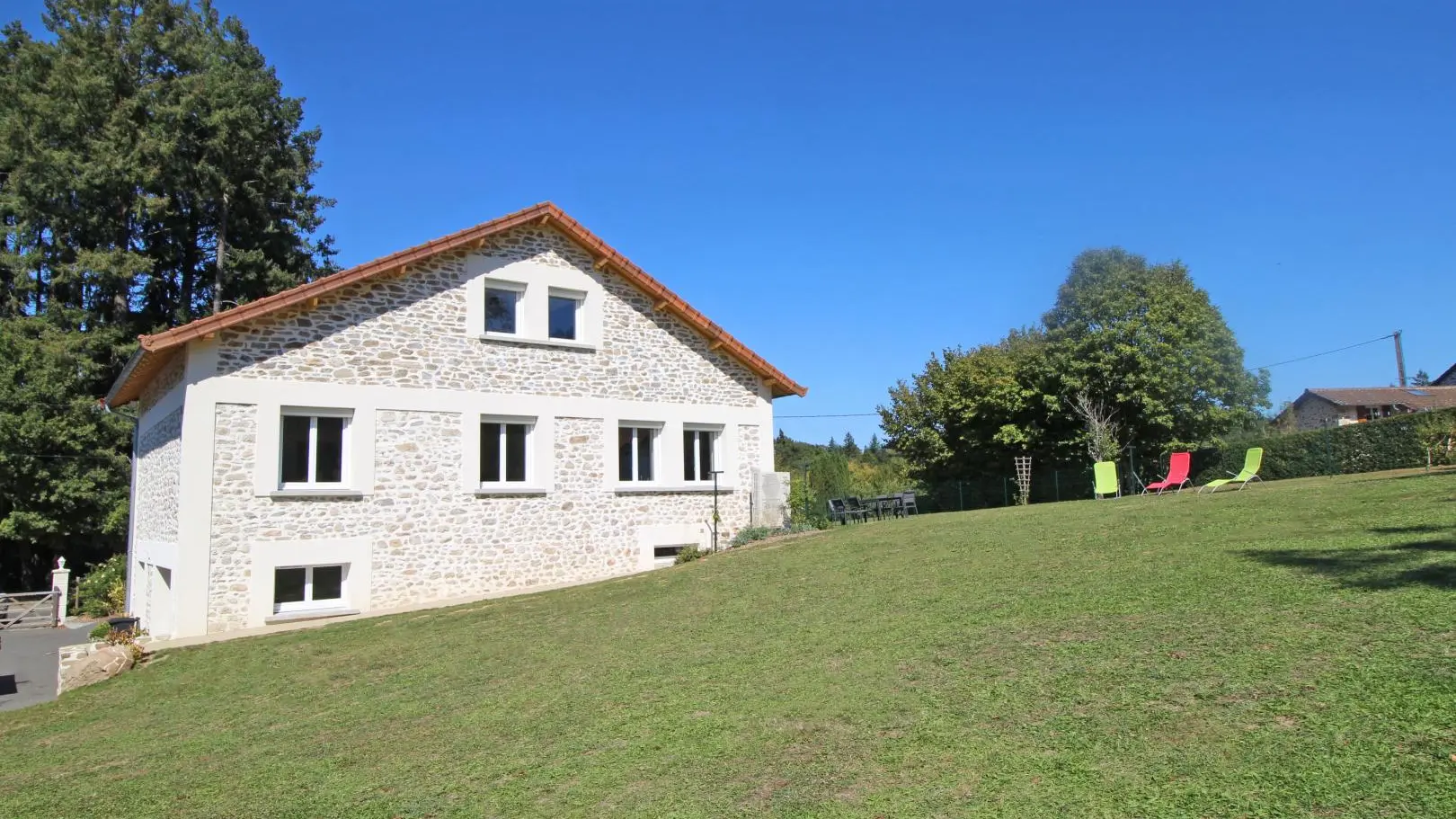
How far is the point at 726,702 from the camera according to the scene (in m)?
6.54

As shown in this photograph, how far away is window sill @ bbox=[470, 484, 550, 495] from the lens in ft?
54.3

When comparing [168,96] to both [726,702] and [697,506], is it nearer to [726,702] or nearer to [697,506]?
[697,506]

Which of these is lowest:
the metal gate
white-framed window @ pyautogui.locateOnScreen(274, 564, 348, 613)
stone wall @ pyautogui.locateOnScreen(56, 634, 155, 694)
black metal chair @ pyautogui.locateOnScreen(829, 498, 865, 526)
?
the metal gate

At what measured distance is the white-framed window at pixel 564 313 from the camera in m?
18.0

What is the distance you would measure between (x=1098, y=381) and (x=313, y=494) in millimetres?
26198

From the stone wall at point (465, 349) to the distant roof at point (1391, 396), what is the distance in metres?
48.0

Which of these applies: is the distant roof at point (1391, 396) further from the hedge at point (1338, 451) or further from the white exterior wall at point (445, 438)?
the white exterior wall at point (445, 438)

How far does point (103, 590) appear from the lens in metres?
26.9

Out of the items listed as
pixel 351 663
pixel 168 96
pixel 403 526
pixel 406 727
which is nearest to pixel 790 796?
pixel 406 727

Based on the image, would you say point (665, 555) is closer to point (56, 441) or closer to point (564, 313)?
point (564, 313)

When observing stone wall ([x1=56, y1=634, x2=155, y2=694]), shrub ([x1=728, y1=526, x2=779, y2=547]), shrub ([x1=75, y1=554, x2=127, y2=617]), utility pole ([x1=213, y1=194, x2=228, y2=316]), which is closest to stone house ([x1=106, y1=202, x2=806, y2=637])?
shrub ([x1=728, y1=526, x2=779, y2=547])

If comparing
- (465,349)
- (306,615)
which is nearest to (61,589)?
(306,615)

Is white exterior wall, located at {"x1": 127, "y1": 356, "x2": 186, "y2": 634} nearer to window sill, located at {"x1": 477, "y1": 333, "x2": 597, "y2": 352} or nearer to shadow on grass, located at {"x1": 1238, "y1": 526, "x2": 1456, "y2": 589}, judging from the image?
window sill, located at {"x1": 477, "y1": 333, "x2": 597, "y2": 352}

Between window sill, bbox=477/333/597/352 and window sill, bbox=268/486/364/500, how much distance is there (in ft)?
11.9
